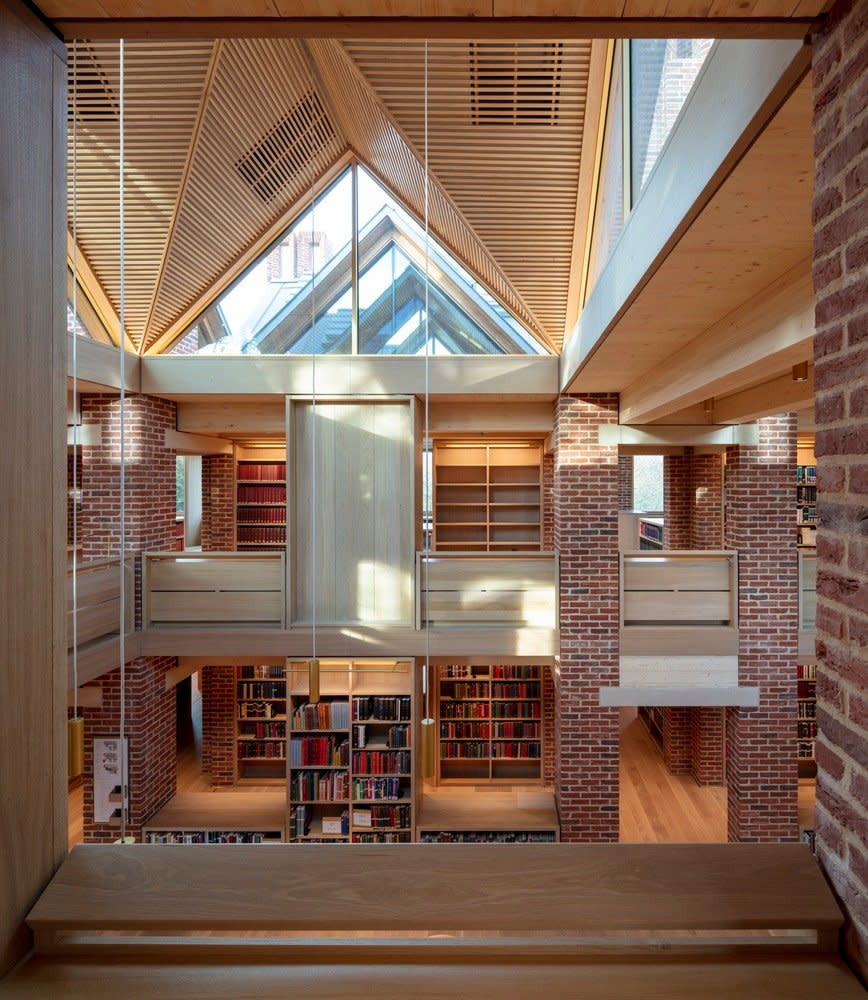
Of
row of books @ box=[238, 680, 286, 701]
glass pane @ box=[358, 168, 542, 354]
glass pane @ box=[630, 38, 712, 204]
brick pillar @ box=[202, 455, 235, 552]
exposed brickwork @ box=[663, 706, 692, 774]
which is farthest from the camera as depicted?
brick pillar @ box=[202, 455, 235, 552]

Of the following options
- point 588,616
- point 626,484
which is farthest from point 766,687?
point 626,484

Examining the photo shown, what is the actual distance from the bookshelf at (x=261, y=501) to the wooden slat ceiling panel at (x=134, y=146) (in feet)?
11.1

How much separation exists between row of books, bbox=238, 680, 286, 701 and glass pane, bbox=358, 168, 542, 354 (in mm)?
4775

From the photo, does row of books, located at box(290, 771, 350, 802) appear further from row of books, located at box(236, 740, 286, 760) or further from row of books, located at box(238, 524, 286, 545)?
row of books, located at box(238, 524, 286, 545)

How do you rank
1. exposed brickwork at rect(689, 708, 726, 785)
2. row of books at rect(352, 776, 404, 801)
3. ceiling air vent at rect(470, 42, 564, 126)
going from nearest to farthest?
ceiling air vent at rect(470, 42, 564, 126) → row of books at rect(352, 776, 404, 801) → exposed brickwork at rect(689, 708, 726, 785)

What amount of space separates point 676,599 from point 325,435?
12.4ft

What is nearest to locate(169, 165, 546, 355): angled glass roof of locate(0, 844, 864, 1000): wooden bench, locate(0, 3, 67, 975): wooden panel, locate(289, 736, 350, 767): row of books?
locate(289, 736, 350, 767): row of books

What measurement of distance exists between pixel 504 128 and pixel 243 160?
2203mm

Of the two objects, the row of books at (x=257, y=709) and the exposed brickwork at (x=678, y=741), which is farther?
the exposed brickwork at (x=678, y=741)

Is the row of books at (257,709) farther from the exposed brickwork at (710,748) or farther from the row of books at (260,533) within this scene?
the exposed brickwork at (710,748)

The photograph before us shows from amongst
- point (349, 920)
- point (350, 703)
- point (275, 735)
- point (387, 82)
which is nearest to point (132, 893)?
point (349, 920)

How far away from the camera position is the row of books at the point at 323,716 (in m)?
6.72

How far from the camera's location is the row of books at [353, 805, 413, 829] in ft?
21.9

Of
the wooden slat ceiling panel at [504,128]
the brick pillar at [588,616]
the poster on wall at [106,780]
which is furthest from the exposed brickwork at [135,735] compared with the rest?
the wooden slat ceiling panel at [504,128]
